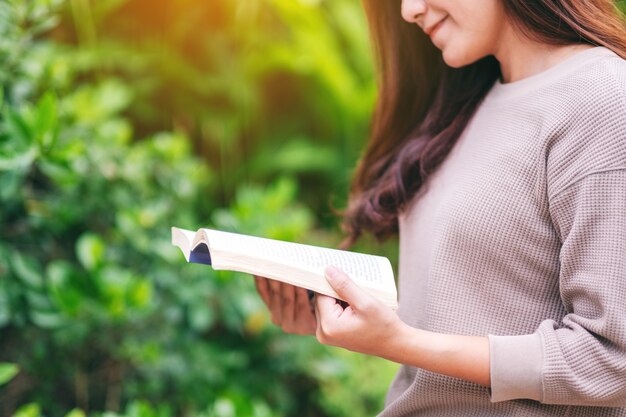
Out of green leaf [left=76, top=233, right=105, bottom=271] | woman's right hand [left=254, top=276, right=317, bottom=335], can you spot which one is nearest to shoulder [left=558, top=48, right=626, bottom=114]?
woman's right hand [left=254, top=276, right=317, bottom=335]

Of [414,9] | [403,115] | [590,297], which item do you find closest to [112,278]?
[403,115]

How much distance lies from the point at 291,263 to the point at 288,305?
12.9 inches

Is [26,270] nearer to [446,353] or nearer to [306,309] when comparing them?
[306,309]

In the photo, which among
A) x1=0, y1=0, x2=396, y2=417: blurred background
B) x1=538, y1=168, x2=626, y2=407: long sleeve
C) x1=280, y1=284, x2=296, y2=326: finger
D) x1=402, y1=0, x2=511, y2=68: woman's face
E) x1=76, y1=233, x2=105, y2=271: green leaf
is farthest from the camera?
x1=76, y1=233, x2=105, y2=271: green leaf

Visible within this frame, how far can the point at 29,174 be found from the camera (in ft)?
6.57

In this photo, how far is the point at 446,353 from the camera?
3.63 ft

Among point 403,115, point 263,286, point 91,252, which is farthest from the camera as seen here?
point 91,252

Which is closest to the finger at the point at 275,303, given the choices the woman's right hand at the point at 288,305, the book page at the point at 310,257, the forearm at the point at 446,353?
the woman's right hand at the point at 288,305

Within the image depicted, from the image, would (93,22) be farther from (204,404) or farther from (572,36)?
(572,36)

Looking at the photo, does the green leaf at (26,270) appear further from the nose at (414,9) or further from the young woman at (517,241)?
the nose at (414,9)

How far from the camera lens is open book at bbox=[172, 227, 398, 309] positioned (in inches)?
43.2

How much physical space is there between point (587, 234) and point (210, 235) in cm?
53

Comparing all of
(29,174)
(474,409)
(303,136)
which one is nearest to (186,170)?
(29,174)

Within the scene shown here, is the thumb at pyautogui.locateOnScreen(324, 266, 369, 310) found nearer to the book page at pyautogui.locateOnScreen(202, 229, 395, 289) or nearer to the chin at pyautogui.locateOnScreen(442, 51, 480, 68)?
the book page at pyautogui.locateOnScreen(202, 229, 395, 289)
